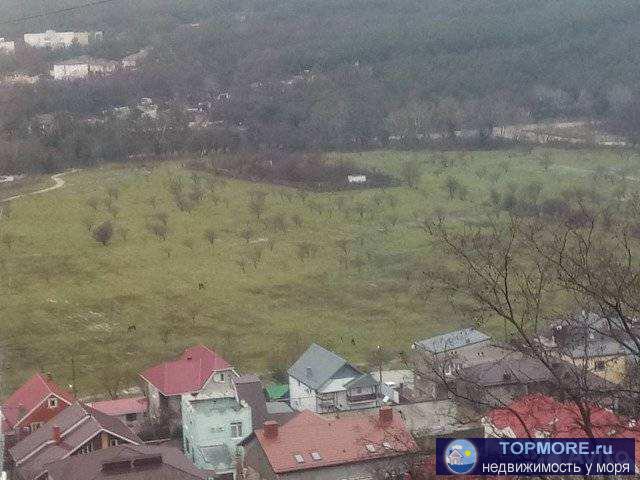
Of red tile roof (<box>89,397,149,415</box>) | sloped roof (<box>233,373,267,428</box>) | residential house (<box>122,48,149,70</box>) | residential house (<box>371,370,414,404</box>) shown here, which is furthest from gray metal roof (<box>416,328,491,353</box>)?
residential house (<box>122,48,149,70</box>)

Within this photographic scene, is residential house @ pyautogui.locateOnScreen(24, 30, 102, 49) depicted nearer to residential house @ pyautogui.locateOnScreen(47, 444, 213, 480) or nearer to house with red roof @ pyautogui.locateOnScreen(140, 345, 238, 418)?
house with red roof @ pyautogui.locateOnScreen(140, 345, 238, 418)

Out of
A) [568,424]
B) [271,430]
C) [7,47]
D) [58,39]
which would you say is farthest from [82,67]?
[568,424]

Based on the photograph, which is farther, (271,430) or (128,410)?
(128,410)

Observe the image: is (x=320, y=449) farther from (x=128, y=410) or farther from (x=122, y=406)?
(x=122, y=406)

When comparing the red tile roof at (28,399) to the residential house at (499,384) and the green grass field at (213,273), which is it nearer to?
the green grass field at (213,273)

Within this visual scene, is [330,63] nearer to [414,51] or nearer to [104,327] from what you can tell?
[414,51]

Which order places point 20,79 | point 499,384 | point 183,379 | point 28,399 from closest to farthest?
point 499,384 < point 28,399 < point 183,379 < point 20,79

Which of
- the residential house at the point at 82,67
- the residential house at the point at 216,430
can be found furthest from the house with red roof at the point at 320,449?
the residential house at the point at 82,67
